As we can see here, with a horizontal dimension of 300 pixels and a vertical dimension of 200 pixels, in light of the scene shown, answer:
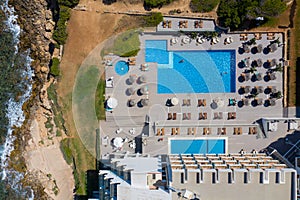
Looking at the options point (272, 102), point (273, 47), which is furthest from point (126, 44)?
point (272, 102)

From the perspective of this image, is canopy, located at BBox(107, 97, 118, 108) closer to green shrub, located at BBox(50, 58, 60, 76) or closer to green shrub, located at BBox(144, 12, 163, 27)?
green shrub, located at BBox(50, 58, 60, 76)

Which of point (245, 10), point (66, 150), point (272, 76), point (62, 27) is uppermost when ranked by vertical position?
point (245, 10)

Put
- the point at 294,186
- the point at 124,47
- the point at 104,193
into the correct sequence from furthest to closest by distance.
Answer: the point at 124,47, the point at 104,193, the point at 294,186

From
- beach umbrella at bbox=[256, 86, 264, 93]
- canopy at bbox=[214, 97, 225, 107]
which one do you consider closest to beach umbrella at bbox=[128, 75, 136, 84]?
canopy at bbox=[214, 97, 225, 107]

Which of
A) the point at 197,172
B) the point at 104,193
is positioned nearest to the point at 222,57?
the point at 197,172

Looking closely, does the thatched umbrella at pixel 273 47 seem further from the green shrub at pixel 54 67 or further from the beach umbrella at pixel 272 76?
the green shrub at pixel 54 67

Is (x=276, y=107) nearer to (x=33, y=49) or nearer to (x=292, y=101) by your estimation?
(x=292, y=101)

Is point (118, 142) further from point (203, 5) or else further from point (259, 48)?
point (259, 48)

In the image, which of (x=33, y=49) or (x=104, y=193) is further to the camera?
(x=33, y=49)
